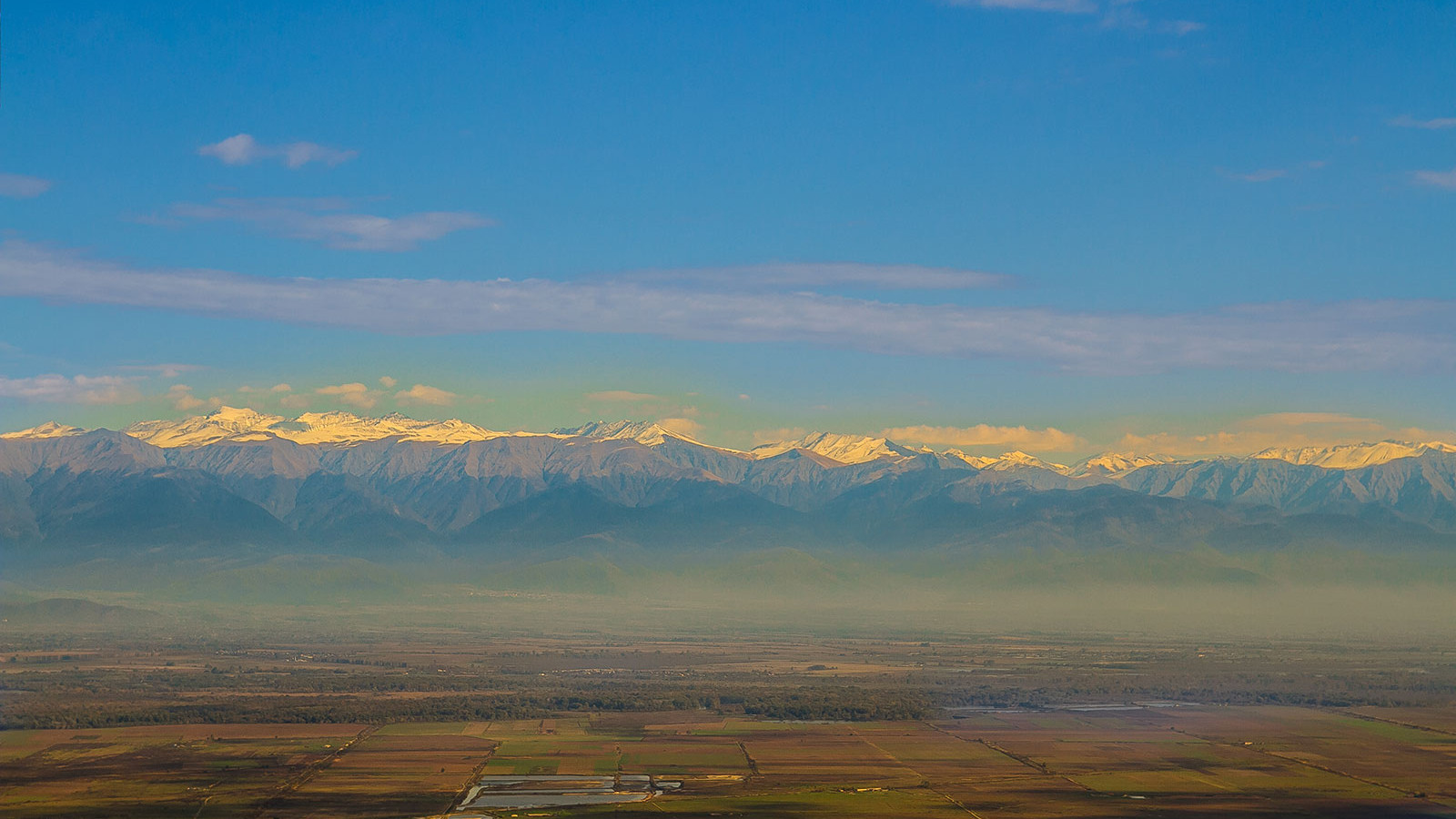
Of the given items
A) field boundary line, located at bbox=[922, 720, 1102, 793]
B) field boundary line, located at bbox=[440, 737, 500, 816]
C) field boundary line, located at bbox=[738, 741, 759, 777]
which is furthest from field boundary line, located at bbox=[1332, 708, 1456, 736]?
field boundary line, located at bbox=[440, 737, 500, 816]

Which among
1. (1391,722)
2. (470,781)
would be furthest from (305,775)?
(1391,722)

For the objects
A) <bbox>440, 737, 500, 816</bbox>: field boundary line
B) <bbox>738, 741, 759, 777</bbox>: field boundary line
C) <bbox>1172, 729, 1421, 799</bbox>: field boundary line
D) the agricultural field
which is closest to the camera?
the agricultural field

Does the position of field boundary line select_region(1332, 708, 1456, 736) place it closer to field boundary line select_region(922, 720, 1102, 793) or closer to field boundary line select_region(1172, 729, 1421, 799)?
field boundary line select_region(1172, 729, 1421, 799)

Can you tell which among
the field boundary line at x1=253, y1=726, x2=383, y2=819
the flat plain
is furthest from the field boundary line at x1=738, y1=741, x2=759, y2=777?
the field boundary line at x1=253, y1=726, x2=383, y2=819

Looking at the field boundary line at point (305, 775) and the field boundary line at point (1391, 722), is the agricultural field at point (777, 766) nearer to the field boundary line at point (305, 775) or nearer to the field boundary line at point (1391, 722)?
the field boundary line at point (305, 775)

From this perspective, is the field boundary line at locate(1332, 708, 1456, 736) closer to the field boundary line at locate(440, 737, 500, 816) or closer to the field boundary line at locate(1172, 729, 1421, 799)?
the field boundary line at locate(1172, 729, 1421, 799)

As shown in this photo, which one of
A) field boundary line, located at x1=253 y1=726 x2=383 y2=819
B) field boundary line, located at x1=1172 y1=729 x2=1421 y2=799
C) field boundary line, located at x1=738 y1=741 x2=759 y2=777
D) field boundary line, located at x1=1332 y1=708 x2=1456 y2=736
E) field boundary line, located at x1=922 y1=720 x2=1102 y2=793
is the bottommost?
field boundary line, located at x1=253 y1=726 x2=383 y2=819

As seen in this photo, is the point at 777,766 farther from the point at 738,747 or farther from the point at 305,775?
the point at 305,775

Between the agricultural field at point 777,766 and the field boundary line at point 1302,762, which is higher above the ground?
the field boundary line at point 1302,762

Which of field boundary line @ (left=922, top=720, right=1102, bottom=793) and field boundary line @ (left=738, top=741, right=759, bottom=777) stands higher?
field boundary line @ (left=922, top=720, right=1102, bottom=793)

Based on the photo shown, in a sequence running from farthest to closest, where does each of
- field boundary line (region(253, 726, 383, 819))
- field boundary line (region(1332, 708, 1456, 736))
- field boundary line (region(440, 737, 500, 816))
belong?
field boundary line (region(1332, 708, 1456, 736)) → field boundary line (region(440, 737, 500, 816)) → field boundary line (region(253, 726, 383, 819))

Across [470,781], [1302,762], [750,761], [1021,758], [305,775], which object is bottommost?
[305,775]

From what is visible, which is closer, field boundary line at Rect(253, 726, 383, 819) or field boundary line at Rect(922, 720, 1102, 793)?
field boundary line at Rect(253, 726, 383, 819)

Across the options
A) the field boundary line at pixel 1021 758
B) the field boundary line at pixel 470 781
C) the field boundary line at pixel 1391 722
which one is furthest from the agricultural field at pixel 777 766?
the field boundary line at pixel 1391 722
